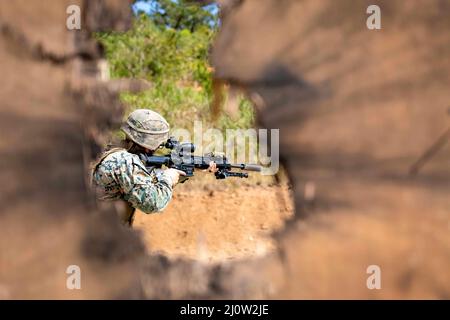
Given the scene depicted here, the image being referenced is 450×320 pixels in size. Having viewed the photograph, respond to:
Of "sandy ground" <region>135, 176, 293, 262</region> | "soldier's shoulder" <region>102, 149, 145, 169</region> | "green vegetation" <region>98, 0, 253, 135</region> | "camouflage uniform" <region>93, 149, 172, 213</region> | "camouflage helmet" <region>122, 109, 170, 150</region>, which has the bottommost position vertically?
"sandy ground" <region>135, 176, 293, 262</region>

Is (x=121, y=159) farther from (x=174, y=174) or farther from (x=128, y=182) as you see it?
(x=174, y=174)

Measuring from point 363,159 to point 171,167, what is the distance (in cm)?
69

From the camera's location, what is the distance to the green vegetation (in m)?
3.37

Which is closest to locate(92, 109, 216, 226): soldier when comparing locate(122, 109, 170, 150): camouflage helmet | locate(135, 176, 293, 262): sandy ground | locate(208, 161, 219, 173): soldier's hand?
locate(122, 109, 170, 150): camouflage helmet

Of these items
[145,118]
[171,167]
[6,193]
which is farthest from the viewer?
[171,167]

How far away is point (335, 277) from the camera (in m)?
0.75

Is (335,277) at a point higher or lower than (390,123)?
lower

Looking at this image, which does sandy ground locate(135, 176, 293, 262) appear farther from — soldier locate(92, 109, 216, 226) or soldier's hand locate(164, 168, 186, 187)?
soldier locate(92, 109, 216, 226)

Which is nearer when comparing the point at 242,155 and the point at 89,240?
the point at 89,240

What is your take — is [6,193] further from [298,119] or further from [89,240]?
[298,119]

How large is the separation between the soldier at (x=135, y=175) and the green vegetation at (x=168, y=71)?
6.44 feet

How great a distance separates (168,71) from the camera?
13.4 ft
